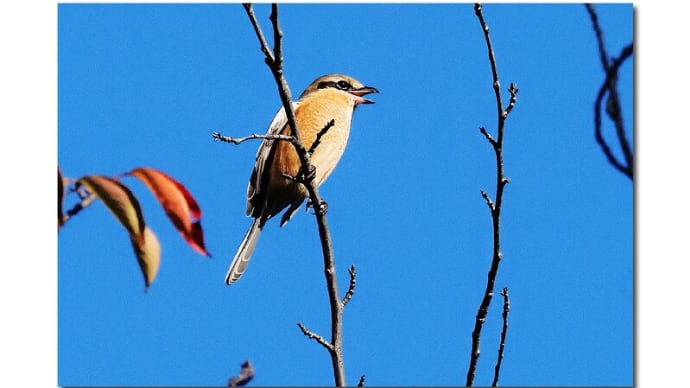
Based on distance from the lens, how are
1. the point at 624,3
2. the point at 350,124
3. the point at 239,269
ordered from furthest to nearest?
the point at 350,124 < the point at 239,269 < the point at 624,3

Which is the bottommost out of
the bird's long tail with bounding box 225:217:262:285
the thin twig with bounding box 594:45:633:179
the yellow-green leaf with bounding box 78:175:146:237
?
the yellow-green leaf with bounding box 78:175:146:237

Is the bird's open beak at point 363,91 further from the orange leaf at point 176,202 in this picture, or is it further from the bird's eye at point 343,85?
the orange leaf at point 176,202

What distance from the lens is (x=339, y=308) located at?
82.2 inches

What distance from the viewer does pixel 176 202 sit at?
131 centimetres

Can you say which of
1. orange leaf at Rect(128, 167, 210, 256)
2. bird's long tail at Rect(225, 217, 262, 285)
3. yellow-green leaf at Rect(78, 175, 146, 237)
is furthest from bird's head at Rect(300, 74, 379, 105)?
yellow-green leaf at Rect(78, 175, 146, 237)

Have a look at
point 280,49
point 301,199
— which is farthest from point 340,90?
point 280,49

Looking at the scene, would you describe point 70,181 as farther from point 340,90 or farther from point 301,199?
point 340,90

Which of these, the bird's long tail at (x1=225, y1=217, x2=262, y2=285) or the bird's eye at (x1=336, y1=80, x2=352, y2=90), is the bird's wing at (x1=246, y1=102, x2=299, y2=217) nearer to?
the bird's long tail at (x1=225, y1=217, x2=262, y2=285)

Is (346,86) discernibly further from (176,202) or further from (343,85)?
(176,202)

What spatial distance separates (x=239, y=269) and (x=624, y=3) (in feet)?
5.28

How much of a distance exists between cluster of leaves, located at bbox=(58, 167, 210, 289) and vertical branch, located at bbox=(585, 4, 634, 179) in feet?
2.02

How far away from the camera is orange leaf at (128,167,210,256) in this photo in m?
1.30

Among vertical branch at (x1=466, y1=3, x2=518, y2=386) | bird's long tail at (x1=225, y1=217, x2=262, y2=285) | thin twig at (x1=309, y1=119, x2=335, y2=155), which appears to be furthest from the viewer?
bird's long tail at (x1=225, y1=217, x2=262, y2=285)

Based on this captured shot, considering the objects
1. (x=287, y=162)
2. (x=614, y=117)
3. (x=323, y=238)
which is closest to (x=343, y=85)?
(x=287, y=162)
